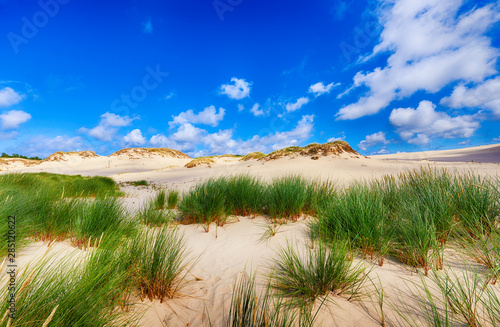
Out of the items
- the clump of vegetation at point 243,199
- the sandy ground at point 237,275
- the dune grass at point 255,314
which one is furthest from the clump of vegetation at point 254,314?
the clump of vegetation at point 243,199

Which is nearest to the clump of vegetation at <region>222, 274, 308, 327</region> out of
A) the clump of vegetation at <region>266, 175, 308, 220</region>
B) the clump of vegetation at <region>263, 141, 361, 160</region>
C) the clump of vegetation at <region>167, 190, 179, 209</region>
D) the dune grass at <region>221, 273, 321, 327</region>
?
the dune grass at <region>221, 273, 321, 327</region>

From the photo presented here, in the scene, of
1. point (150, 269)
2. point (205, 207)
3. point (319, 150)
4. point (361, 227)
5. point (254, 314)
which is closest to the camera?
point (254, 314)

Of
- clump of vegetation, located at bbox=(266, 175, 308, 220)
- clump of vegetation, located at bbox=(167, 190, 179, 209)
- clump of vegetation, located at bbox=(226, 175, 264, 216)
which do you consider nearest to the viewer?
clump of vegetation, located at bbox=(266, 175, 308, 220)

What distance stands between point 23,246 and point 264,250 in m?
2.86

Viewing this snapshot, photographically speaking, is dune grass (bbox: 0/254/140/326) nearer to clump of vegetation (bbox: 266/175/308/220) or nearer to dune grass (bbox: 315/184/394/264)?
dune grass (bbox: 315/184/394/264)

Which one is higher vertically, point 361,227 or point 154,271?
point 361,227

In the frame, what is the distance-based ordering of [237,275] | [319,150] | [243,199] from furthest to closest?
[319,150] < [243,199] < [237,275]

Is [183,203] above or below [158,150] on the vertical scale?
below

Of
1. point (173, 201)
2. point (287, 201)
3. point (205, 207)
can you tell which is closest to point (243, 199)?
point (205, 207)

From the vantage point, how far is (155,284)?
6.37 feet

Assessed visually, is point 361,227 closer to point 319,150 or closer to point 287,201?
point 287,201

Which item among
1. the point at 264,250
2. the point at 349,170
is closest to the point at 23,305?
the point at 264,250

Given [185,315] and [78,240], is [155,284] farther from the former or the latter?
[78,240]

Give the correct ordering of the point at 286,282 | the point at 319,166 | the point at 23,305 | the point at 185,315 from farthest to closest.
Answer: the point at 319,166, the point at 286,282, the point at 185,315, the point at 23,305
